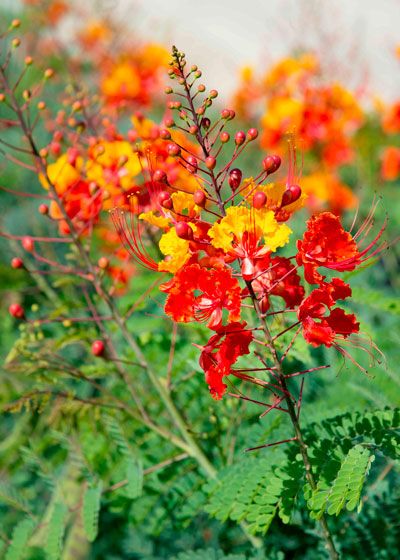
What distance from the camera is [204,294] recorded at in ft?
3.74

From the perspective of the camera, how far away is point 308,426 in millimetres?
1400

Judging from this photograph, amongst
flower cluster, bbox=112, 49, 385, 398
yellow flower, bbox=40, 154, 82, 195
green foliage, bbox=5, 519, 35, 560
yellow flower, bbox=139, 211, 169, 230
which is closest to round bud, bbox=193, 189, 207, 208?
flower cluster, bbox=112, 49, 385, 398

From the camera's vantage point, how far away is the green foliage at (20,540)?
1.69 meters

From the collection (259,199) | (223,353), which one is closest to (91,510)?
(223,353)

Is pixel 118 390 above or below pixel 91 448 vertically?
above

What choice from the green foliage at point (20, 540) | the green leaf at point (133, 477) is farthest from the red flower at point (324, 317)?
the green foliage at point (20, 540)

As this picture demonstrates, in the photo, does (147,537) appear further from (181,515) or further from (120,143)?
(120,143)

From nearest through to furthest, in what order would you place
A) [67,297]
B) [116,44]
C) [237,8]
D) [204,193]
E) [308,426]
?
[204,193] → [308,426] → [67,297] → [116,44] → [237,8]

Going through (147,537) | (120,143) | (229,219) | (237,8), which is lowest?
(147,537)

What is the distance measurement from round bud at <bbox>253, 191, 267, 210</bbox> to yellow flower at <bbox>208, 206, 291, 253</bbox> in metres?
0.02

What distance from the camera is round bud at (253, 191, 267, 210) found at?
108 centimetres

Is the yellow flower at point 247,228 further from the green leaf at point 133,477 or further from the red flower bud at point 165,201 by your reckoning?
the green leaf at point 133,477

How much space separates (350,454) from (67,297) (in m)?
1.56

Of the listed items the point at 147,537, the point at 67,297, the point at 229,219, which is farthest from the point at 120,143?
the point at 147,537
